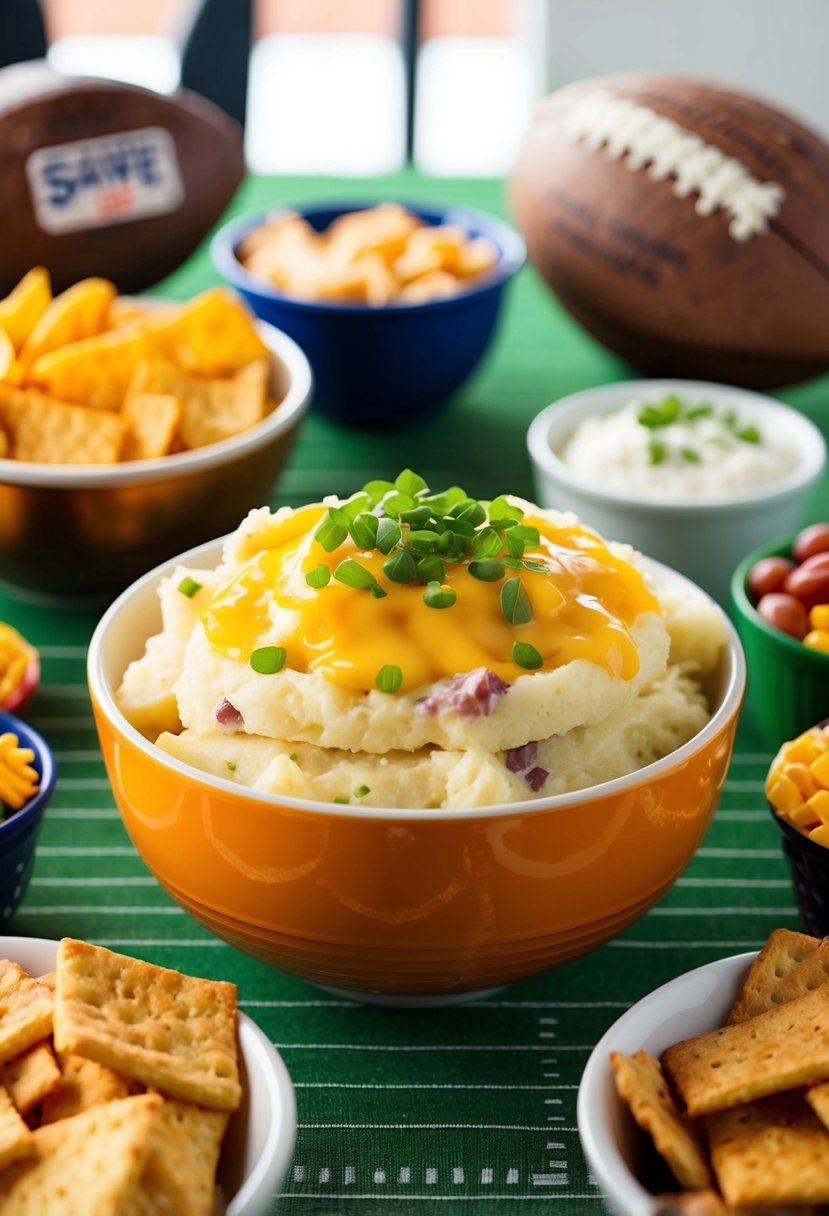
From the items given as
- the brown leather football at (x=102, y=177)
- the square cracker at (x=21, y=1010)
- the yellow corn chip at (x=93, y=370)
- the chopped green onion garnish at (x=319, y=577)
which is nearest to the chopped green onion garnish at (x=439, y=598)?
the chopped green onion garnish at (x=319, y=577)

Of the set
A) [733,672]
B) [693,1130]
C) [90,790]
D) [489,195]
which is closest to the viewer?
[693,1130]

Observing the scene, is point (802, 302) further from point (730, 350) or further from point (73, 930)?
point (73, 930)

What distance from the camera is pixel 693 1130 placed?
4.43 feet

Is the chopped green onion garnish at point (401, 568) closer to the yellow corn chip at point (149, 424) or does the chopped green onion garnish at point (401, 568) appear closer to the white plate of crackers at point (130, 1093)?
the white plate of crackers at point (130, 1093)

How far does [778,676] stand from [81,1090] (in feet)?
3.92

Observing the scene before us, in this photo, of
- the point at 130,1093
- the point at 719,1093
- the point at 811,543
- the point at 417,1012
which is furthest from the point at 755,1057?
the point at 811,543

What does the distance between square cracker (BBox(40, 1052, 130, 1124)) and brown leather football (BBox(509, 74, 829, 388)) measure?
2165 millimetres

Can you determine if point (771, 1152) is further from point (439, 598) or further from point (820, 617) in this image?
point (820, 617)

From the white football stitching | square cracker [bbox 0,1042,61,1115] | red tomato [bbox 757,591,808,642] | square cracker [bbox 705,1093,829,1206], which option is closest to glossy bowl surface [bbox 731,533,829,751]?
red tomato [bbox 757,591,808,642]

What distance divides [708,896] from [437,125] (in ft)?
32.7

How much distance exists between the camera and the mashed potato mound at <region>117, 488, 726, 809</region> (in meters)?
1.49

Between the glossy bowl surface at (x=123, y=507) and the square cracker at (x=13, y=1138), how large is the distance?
47.9 inches

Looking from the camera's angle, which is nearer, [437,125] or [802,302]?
[802,302]

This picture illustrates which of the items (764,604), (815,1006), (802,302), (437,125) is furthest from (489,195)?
(437,125)
